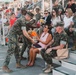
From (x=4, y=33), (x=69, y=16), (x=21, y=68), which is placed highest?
(x=69, y=16)

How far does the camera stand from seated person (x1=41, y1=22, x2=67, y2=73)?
6.15 meters

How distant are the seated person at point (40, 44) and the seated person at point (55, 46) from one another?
1.81ft

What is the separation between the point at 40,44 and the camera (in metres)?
7.20

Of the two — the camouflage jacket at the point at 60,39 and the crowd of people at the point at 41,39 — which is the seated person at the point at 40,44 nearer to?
the crowd of people at the point at 41,39

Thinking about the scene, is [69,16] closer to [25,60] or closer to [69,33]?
[69,33]

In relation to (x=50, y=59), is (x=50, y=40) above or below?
above

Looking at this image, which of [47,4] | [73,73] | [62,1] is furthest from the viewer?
[47,4]

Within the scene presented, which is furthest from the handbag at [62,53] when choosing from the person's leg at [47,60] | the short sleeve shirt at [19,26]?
the short sleeve shirt at [19,26]

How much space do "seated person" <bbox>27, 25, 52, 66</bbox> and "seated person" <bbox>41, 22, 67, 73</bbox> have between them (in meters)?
0.55

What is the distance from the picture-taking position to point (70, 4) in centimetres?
827

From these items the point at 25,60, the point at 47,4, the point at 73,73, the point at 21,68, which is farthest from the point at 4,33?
the point at 73,73

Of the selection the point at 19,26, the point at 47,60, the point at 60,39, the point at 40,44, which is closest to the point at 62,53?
the point at 60,39

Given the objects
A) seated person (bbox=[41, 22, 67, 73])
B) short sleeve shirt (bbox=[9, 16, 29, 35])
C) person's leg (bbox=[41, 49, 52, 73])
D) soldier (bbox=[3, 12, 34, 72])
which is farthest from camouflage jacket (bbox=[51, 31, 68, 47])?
short sleeve shirt (bbox=[9, 16, 29, 35])

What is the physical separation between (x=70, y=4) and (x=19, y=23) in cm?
257
